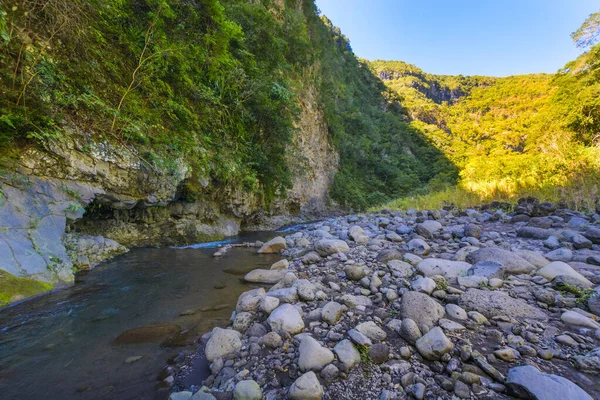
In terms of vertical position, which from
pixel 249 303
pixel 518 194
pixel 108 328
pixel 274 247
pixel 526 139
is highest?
pixel 526 139

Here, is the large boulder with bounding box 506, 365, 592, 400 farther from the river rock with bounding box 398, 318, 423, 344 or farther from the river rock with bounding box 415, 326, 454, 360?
the river rock with bounding box 398, 318, 423, 344

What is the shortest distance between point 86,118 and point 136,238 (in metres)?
2.77

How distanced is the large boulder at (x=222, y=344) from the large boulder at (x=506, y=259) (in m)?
2.79

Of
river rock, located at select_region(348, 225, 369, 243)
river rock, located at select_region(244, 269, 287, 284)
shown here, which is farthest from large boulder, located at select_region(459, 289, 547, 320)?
river rock, located at select_region(348, 225, 369, 243)

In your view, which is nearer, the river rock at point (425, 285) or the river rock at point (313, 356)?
the river rock at point (313, 356)

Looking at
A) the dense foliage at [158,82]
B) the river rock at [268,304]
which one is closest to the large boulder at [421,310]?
the river rock at [268,304]

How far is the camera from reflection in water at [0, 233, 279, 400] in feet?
5.07

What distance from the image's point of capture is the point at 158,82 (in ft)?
18.0

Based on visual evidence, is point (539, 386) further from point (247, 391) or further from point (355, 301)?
point (247, 391)

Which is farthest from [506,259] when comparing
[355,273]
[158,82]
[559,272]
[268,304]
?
[158,82]

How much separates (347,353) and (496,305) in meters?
1.35

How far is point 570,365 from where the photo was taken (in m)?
1.33

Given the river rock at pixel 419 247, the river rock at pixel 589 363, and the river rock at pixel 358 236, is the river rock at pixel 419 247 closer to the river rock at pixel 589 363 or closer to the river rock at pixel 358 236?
the river rock at pixel 358 236

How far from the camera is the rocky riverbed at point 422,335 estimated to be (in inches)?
50.1
